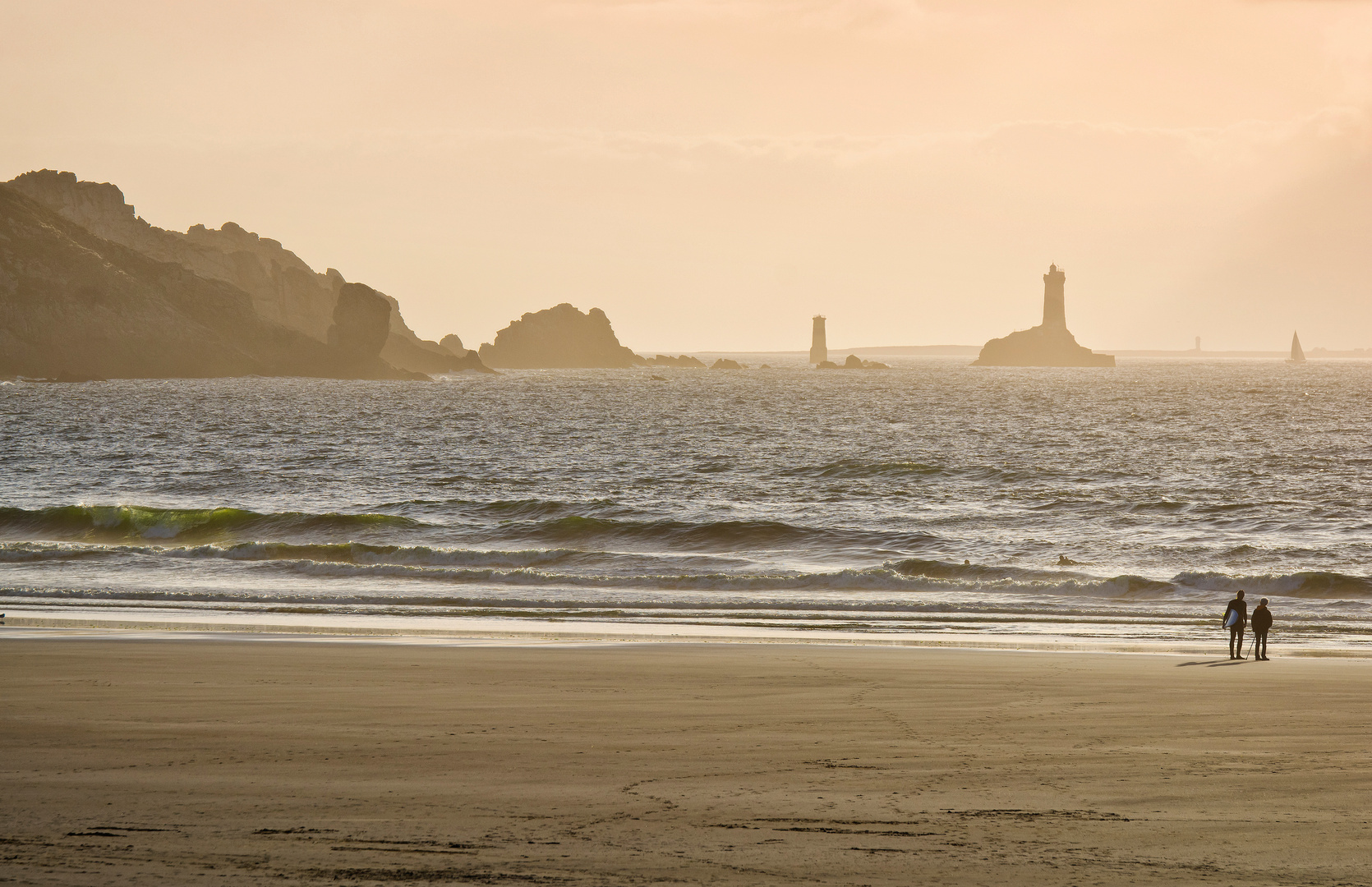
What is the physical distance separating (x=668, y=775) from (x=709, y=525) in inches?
966

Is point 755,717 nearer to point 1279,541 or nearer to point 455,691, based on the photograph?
point 455,691

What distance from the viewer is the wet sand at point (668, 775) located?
21.0 feet

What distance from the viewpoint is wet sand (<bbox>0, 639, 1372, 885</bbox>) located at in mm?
6406

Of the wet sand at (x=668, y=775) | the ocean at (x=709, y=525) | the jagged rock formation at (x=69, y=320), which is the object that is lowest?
the ocean at (x=709, y=525)

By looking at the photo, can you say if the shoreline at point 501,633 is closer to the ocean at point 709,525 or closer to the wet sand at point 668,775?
the ocean at point 709,525

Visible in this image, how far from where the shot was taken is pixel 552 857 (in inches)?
252

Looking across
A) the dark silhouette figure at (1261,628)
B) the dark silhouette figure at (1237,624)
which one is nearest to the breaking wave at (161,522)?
the dark silhouette figure at (1237,624)

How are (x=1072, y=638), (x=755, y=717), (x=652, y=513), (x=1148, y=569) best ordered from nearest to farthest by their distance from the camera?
(x=755, y=717), (x=1072, y=638), (x=1148, y=569), (x=652, y=513)

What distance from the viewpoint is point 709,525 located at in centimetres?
3278

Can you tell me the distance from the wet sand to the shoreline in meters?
3.01

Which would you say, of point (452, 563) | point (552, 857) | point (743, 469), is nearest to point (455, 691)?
point (552, 857)

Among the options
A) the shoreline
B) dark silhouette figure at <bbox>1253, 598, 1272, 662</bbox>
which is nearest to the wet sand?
dark silhouette figure at <bbox>1253, 598, 1272, 662</bbox>

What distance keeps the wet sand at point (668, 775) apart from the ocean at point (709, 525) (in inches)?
276

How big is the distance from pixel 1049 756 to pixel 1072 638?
9823mm
